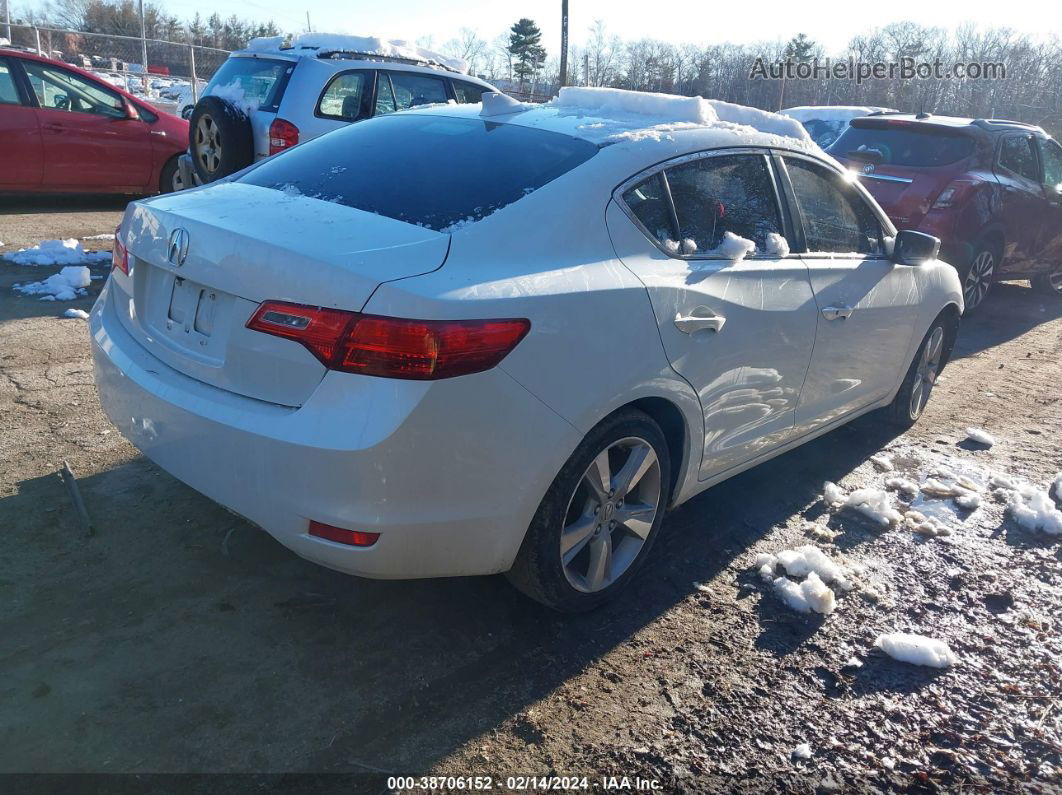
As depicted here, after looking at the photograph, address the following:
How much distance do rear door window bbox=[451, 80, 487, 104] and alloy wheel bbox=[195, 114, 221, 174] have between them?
9.09 ft

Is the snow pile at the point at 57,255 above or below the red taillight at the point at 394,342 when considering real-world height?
below

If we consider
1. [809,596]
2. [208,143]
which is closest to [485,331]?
[809,596]

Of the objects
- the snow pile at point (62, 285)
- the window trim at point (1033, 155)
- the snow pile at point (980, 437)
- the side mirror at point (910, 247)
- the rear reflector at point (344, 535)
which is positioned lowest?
the snow pile at point (980, 437)

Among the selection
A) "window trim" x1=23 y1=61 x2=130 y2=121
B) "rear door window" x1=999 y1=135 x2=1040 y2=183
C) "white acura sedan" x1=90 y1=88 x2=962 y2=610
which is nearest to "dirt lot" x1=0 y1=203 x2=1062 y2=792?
"white acura sedan" x1=90 y1=88 x2=962 y2=610

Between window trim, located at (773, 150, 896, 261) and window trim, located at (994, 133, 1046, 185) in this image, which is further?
window trim, located at (994, 133, 1046, 185)

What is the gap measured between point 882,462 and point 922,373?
0.81 meters

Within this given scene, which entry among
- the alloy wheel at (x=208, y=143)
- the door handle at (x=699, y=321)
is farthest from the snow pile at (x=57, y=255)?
the door handle at (x=699, y=321)

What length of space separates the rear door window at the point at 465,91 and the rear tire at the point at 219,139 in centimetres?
250

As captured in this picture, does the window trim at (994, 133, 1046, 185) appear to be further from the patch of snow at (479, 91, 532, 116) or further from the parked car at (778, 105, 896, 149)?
the patch of snow at (479, 91, 532, 116)

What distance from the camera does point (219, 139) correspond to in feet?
27.0

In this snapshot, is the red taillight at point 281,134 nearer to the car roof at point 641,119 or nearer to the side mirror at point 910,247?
the car roof at point 641,119

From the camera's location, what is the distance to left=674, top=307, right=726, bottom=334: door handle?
10.5ft

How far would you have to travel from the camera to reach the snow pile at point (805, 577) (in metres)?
3.42

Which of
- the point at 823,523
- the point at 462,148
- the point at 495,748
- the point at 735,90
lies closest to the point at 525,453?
the point at 495,748
